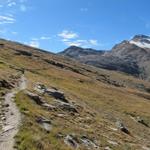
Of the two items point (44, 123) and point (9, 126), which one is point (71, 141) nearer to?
point (44, 123)

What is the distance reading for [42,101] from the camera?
1794 inches

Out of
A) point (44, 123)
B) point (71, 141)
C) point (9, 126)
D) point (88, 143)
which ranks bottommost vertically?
point (88, 143)

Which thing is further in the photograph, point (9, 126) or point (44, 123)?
point (44, 123)

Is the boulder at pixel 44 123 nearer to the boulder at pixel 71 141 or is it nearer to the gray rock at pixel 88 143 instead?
the boulder at pixel 71 141

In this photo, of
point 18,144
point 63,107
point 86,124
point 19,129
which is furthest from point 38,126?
point 63,107

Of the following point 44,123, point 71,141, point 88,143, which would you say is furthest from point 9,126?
point 88,143

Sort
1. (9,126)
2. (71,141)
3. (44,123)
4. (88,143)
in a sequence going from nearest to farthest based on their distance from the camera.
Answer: (9,126), (71,141), (88,143), (44,123)

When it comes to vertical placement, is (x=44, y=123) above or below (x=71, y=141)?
above

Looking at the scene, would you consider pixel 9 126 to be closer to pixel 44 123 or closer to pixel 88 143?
pixel 44 123

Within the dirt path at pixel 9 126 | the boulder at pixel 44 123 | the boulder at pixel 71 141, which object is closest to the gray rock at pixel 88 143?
the boulder at pixel 71 141

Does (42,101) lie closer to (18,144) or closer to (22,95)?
(22,95)

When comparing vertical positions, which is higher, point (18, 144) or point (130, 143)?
point (18, 144)

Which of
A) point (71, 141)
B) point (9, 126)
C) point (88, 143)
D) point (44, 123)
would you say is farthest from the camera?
point (44, 123)

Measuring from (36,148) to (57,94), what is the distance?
112 ft
